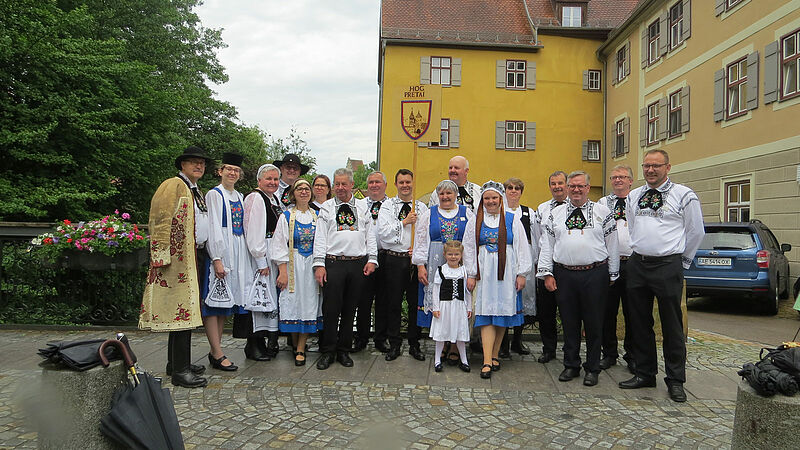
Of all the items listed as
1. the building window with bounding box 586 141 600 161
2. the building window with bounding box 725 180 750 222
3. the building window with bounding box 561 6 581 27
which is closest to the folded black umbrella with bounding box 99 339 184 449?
the building window with bounding box 725 180 750 222

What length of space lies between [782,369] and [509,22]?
2640 cm

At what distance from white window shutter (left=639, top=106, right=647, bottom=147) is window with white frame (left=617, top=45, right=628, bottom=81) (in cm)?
296

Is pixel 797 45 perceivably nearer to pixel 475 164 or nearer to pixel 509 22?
pixel 475 164

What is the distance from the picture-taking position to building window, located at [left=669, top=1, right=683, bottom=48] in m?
18.5

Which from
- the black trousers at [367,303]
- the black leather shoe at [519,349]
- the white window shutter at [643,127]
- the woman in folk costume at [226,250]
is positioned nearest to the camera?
the woman in folk costume at [226,250]

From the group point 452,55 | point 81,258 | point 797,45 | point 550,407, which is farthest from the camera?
point 452,55

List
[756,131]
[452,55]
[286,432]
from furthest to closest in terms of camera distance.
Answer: [452,55] → [756,131] → [286,432]

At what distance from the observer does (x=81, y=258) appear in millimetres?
7242

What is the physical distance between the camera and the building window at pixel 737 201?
48.7ft

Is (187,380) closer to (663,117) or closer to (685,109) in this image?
(685,109)

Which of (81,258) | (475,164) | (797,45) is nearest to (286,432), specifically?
(81,258)

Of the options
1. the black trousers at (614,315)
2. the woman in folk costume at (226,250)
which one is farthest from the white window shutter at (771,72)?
the woman in folk costume at (226,250)

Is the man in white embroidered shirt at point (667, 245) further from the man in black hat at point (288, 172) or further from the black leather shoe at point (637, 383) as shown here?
Answer: the man in black hat at point (288, 172)

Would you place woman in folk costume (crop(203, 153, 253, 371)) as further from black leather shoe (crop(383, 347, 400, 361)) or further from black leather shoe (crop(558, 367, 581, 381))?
black leather shoe (crop(558, 367, 581, 381))
